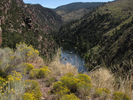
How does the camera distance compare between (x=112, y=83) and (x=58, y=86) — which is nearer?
(x=58, y=86)

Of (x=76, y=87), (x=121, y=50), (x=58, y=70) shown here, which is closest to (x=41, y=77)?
(x=58, y=70)

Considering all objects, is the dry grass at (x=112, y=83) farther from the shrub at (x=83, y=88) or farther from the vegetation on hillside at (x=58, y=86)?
the shrub at (x=83, y=88)

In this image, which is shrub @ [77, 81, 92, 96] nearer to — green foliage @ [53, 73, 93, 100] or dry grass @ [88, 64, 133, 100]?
green foliage @ [53, 73, 93, 100]

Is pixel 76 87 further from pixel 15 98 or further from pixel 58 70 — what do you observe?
pixel 15 98

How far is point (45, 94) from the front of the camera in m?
2.79

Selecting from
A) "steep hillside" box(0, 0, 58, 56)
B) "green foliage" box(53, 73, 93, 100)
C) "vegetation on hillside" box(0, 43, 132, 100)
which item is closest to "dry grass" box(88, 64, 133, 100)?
"vegetation on hillside" box(0, 43, 132, 100)

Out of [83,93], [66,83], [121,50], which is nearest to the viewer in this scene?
[83,93]

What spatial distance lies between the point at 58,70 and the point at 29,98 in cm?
218

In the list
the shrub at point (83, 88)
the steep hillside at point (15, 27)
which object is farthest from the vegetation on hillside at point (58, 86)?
the steep hillside at point (15, 27)

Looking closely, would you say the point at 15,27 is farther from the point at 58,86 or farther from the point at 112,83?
the point at 112,83

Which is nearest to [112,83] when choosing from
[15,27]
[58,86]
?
[58,86]

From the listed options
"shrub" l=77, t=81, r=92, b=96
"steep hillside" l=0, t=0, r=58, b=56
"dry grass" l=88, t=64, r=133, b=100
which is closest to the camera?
"shrub" l=77, t=81, r=92, b=96

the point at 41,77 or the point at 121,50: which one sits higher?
the point at 41,77

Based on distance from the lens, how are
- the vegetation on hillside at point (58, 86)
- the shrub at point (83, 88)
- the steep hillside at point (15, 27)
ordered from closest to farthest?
1. the vegetation on hillside at point (58, 86)
2. the shrub at point (83, 88)
3. the steep hillside at point (15, 27)
